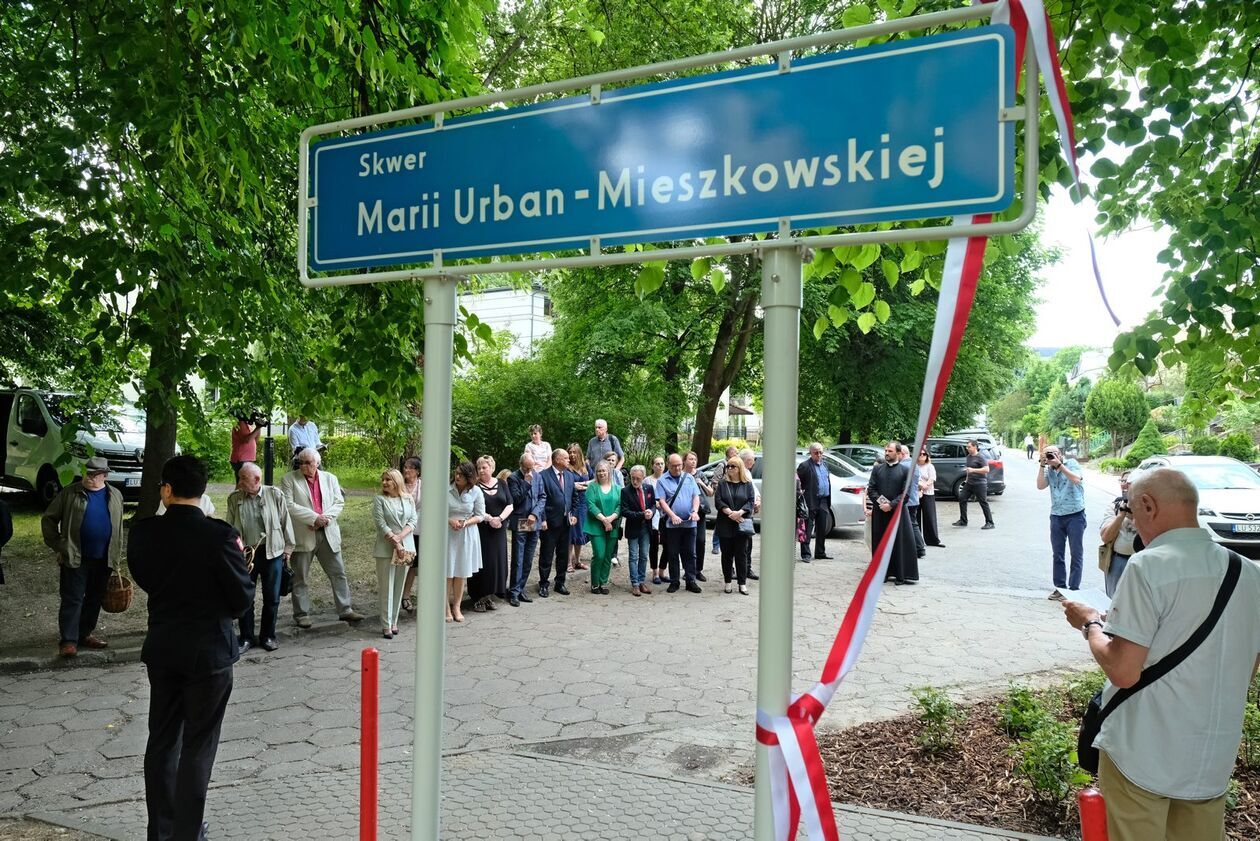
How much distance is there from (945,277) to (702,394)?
21.7m

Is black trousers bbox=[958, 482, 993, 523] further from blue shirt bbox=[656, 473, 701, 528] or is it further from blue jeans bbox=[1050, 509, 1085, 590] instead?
blue shirt bbox=[656, 473, 701, 528]

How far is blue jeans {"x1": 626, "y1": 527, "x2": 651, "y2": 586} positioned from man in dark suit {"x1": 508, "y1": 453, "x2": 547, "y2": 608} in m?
1.40

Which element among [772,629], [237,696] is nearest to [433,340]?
[772,629]

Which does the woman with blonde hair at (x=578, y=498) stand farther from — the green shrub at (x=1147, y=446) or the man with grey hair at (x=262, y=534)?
the green shrub at (x=1147, y=446)

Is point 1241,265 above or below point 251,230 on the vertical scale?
below

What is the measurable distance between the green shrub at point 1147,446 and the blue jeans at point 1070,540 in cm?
3947

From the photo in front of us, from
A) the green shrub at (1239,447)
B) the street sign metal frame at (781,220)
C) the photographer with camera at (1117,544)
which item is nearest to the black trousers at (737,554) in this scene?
the photographer with camera at (1117,544)

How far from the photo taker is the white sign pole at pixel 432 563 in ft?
8.57

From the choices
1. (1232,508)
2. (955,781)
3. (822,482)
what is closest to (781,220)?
(955,781)

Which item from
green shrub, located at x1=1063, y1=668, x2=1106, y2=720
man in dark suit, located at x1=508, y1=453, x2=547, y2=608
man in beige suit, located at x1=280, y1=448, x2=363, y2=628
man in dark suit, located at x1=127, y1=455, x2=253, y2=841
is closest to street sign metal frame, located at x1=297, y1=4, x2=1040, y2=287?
man in dark suit, located at x1=127, y1=455, x2=253, y2=841

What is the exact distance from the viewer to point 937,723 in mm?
5707

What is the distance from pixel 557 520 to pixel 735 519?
93.0 inches

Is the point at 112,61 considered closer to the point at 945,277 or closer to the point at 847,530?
the point at 945,277

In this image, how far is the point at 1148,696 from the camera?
10.3ft
